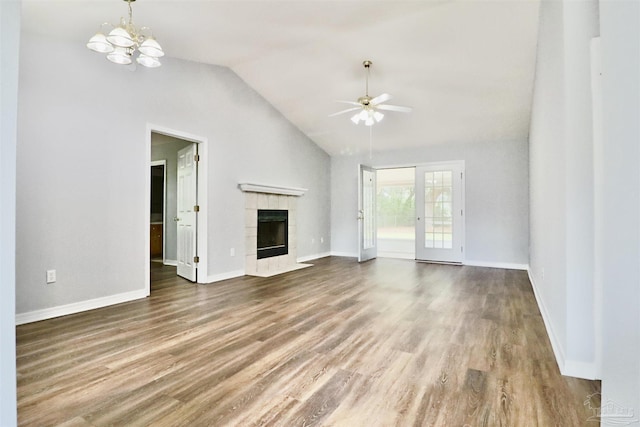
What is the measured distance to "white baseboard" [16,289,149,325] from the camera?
301 centimetres

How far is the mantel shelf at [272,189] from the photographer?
5371 mm

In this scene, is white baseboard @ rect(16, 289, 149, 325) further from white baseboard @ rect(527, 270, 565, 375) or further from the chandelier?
white baseboard @ rect(527, 270, 565, 375)

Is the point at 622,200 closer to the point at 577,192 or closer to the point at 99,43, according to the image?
the point at 577,192

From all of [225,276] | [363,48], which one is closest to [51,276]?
[225,276]

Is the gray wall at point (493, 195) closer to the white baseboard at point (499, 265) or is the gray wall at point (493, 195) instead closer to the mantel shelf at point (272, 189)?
the white baseboard at point (499, 265)

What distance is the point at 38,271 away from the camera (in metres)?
3.10

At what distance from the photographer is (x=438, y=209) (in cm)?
692

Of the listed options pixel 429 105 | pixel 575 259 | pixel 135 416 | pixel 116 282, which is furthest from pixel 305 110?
pixel 135 416

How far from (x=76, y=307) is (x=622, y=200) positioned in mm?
4306

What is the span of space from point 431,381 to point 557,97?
7.11 ft

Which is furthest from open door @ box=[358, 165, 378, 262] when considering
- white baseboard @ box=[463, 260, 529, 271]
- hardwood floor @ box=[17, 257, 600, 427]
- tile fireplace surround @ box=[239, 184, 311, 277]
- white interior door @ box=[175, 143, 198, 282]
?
white interior door @ box=[175, 143, 198, 282]

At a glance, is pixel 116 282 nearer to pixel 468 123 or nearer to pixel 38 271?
pixel 38 271

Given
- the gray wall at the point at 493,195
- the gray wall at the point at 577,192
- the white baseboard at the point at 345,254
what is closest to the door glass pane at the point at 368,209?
the white baseboard at the point at 345,254

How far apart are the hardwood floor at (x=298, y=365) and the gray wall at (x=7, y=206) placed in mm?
865
